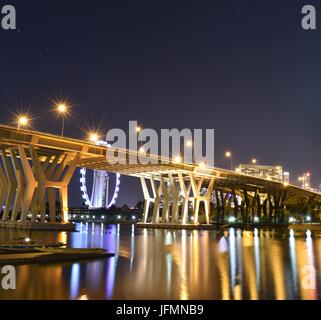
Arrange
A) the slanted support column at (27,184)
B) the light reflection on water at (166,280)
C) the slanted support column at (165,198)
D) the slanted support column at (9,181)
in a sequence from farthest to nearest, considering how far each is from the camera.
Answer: the slanted support column at (165,198), the slanted support column at (9,181), the slanted support column at (27,184), the light reflection on water at (166,280)

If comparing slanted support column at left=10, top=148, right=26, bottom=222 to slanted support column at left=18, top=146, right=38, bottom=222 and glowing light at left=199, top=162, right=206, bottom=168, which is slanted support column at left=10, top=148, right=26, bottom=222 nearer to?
slanted support column at left=18, top=146, right=38, bottom=222

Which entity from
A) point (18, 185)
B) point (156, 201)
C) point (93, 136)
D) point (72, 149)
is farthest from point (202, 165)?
point (18, 185)

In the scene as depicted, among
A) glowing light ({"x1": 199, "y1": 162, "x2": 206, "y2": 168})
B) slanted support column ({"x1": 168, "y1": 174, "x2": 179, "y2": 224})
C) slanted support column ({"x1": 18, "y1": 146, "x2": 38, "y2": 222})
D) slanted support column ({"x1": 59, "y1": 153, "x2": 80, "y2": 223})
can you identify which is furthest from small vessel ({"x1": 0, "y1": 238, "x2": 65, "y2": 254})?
slanted support column ({"x1": 168, "y1": 174, "x2": 179, "y2": 224})

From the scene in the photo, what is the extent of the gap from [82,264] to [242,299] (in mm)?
10162

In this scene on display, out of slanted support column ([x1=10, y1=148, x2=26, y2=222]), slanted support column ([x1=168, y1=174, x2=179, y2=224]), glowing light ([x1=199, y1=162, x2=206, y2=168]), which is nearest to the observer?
slanted support column ([x1=10, y1=148, x2=26, y2=222])

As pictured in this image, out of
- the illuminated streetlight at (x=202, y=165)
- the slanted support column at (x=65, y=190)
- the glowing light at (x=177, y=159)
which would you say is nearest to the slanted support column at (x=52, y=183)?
the slanted support column at (x=65, y=190)

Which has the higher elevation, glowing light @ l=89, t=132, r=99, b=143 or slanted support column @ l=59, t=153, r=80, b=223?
glowing light @ l=89, t=132, r=99, b=143

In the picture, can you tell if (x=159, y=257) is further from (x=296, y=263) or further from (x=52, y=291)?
(x=52, y=291)

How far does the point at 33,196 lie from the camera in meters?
59.8

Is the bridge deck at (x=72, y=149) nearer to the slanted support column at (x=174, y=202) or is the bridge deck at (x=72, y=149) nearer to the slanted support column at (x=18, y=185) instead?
the slanted support column at (x=18, y=185)

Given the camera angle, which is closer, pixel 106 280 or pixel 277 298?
pixel 277 298

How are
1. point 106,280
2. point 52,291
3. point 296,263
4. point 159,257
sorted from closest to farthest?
point 52,291 < point 106,280 < point 296,263 < point 159,257
